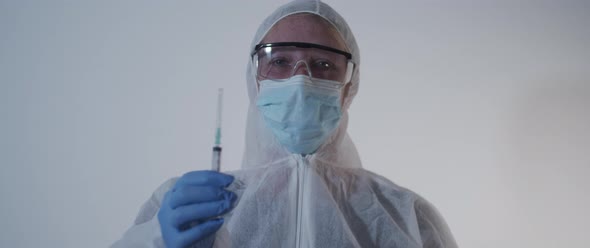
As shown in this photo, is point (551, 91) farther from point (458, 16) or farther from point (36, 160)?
point (36, 160)

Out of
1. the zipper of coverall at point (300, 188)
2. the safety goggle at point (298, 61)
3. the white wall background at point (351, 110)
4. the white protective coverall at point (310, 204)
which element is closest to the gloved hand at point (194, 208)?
the white protective coverall at point (310, 204)

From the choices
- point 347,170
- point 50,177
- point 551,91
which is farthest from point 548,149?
point 50,177

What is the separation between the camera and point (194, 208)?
73 centimetres

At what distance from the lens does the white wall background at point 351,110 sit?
142cm

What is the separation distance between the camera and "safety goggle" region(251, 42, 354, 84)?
0.98m

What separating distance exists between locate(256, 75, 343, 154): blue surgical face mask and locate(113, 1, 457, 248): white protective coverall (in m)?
0.04

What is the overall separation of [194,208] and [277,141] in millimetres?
335

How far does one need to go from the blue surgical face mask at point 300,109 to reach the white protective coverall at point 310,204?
0.04 m

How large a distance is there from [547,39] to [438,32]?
2.03ft

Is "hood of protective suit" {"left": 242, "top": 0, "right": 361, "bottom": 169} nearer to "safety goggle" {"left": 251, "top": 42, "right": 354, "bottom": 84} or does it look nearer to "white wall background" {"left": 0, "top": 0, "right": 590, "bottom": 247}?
"safety goggle" {"left": 251, "top": 42, "right": 354, "bottom": 84}

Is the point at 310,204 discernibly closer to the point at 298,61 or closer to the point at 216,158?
the point at 216,158

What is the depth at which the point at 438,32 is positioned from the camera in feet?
6.21

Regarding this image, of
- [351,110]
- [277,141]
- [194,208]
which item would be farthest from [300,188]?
[351,110]

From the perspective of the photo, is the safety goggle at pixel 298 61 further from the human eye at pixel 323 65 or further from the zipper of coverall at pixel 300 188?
the zipper of coverall at pixel 300 188
